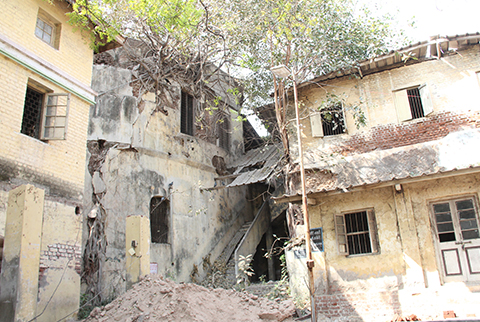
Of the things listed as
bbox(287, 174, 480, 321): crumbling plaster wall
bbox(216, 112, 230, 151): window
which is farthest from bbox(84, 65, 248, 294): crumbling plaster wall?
bbox(287, 174, 480, 321): crumbling plaster wall

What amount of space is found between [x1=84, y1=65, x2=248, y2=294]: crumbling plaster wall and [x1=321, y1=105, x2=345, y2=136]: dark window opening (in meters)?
5.01

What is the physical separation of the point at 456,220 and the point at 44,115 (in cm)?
1032

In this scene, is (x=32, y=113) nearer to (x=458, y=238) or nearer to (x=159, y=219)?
(x=159, y=219)

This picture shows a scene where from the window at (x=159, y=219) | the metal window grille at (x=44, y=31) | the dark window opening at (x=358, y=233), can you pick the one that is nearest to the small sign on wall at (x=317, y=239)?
the dark window opening at (x=358, y=233)

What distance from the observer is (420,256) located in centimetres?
960

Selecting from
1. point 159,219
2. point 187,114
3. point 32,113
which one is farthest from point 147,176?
point 32,113

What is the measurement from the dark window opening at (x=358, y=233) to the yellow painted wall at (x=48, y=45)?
819cm

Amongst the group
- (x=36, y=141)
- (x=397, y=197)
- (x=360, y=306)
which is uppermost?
(x=36, y=141)

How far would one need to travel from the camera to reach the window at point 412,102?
1097cm

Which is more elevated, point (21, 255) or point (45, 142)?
point (45, 142)

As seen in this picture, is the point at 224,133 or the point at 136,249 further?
the point at 224,133

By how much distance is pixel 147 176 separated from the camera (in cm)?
1284

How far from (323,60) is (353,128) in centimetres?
294

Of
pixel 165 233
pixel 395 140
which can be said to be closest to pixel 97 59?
pixel 165 233
